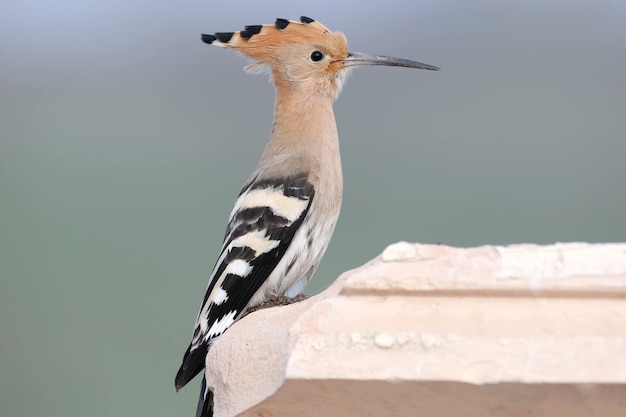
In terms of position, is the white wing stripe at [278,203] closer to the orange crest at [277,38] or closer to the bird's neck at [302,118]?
the bird's neck at [302,118]

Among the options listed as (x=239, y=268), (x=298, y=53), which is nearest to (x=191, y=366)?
(x=239, y=268)

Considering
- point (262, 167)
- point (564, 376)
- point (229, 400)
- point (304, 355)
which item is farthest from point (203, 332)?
point (564, 376)

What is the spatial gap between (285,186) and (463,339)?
2.69ft

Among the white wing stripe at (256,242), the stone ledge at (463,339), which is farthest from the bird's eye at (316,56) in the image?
the stone ledge at (463,339)

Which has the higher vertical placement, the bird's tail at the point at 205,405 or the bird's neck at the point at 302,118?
the bird's neck at the point at 302,118

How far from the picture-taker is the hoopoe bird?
1345 mm

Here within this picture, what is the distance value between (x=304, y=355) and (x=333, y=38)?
3.22 ft

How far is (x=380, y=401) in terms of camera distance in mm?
655

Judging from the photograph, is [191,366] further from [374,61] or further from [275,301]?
[374,61]

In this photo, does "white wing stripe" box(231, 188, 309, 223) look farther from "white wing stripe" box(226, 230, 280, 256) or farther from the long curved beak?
the long curved beak

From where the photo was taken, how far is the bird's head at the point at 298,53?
1.52 metres

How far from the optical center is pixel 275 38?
152cm

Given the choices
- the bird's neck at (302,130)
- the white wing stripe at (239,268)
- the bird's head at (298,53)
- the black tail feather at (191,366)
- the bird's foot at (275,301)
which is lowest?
the black tail feather at (191,366)

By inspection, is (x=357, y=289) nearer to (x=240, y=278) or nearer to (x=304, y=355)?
(x=304, y=355)
